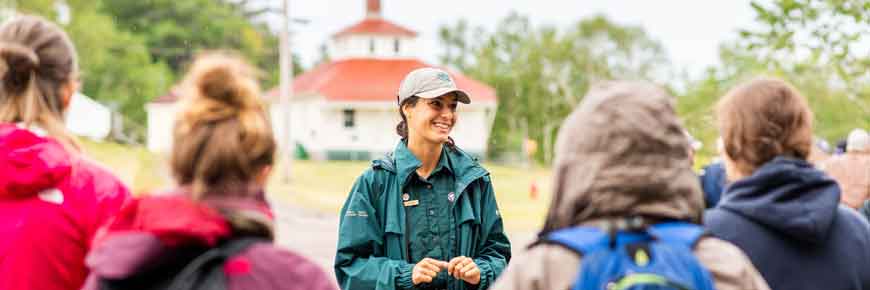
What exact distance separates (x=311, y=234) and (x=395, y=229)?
1577cm

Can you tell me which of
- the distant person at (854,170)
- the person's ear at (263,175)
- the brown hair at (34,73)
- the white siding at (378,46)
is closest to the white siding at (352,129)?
the white siding at (378,46)

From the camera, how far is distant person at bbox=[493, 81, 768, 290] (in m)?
2.77

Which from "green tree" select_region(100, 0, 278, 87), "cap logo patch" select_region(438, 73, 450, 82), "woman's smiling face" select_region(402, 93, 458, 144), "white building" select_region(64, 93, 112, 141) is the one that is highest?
"cap logo patch" select_region(438, 73, 450, 82)

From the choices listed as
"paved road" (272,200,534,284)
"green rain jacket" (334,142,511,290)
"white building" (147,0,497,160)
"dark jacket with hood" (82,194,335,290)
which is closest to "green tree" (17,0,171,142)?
"white building" (147,0,497,160)

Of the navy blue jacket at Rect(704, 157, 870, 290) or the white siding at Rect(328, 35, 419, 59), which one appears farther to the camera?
the white siding at Rect(328, 35, 419, 59)

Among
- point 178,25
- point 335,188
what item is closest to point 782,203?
point 335,188

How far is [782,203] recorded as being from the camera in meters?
3.67

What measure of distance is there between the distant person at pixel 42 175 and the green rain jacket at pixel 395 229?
1.47m

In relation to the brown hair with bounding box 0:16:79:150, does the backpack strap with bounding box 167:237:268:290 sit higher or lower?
lower

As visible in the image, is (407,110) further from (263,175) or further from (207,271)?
(207,271)

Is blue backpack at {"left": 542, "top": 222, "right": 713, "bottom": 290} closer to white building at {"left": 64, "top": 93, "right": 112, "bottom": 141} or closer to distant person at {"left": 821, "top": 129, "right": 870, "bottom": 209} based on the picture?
white building at {"left": 64, "top": 93, "right": 112, "bottom": 141}

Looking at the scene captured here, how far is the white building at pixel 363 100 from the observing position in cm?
5400

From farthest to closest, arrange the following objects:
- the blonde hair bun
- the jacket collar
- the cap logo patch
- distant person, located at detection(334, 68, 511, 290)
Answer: the cap logo patch
the jacket collar
distant person, located at detection(334, 68, 511, 290)
the blonde hair bun

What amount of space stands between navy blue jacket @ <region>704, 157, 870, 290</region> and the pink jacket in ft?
7.15
